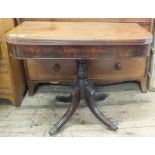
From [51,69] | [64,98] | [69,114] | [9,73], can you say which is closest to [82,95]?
[69,114]

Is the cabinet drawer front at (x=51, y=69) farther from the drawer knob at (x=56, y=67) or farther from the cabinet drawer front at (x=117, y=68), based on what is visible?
the cabinet drawer front at (x=117, y=68)

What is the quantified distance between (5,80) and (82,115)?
0.65 m

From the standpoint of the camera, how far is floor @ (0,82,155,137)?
1460 millimetres

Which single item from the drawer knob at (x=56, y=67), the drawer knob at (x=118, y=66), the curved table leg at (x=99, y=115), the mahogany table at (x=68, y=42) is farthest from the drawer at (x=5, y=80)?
the drawer knob at (x=118, y=66)

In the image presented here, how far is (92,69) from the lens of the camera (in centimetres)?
181

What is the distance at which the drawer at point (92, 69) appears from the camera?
1779mm

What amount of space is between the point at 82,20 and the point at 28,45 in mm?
651

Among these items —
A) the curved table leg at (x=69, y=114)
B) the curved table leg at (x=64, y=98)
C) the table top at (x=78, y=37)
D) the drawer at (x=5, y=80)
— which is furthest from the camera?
the curved table leg at (x=64, y=98)

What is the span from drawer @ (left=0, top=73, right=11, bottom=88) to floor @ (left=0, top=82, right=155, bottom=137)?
7.8 inches

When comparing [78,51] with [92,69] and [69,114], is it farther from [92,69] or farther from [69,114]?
[92,69]

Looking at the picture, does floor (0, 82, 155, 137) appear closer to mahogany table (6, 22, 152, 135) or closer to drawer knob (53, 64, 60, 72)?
drawer knob (53, 64, 60, 72)

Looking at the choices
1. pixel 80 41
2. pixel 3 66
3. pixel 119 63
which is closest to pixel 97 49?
pixel 80 41

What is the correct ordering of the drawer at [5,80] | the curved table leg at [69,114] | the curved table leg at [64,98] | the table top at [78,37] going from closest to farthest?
the table top at [78,37] → the curved table leg at [69,114] → the drawer at [5,80] → the curved table leg at [64,98]

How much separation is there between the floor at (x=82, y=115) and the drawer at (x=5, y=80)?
0.20m
